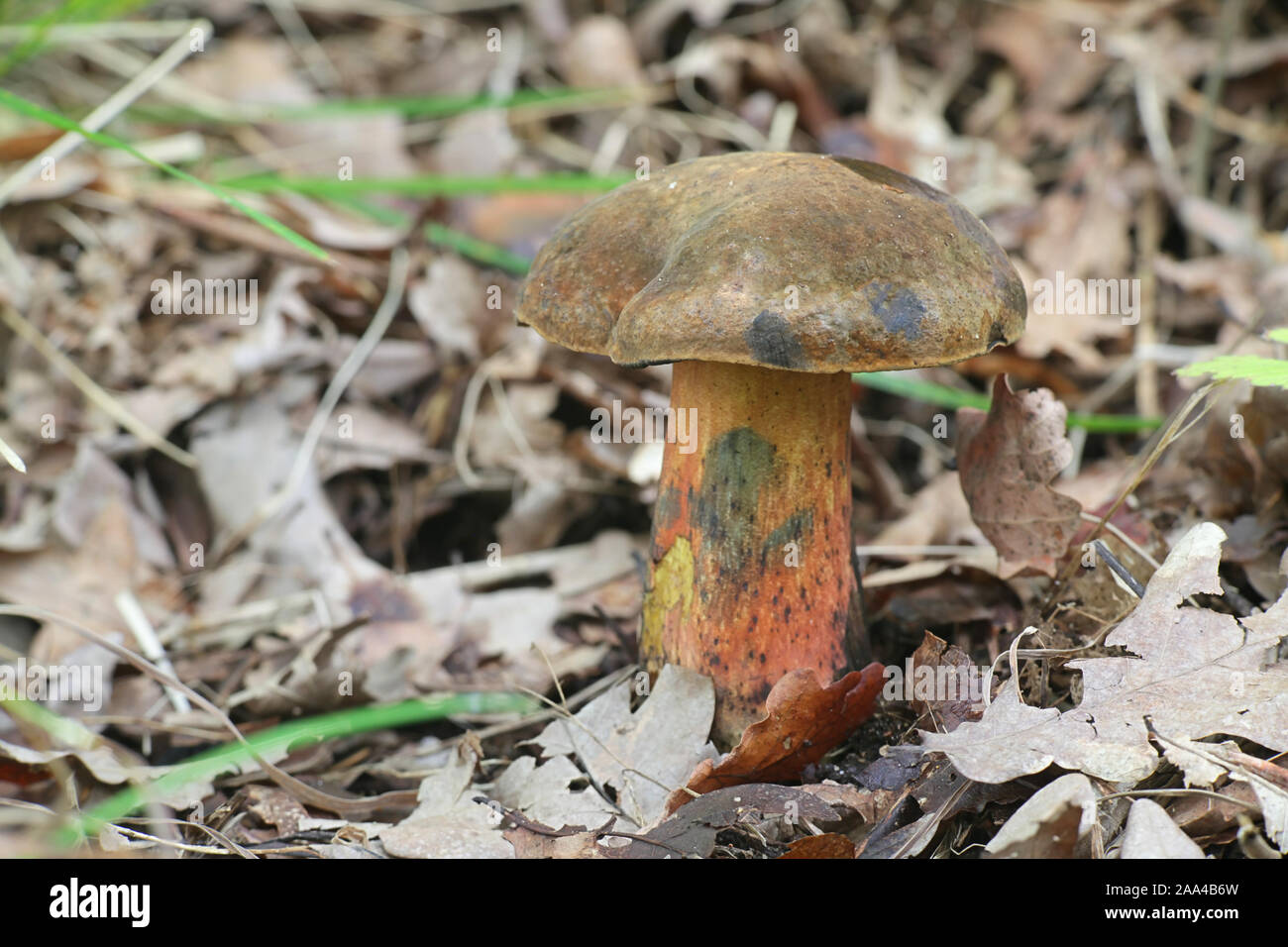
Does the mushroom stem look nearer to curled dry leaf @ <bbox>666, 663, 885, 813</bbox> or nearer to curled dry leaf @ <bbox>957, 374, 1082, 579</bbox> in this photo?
curled dry leaf @ <bbox>666, 663, 885, 813</bbox>

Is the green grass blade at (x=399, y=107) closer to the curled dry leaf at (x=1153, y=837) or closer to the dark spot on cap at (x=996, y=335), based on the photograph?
the dark spot on cap at (x=996, y=335)

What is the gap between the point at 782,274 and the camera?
6.05 ft

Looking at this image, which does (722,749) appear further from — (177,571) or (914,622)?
(177,571)

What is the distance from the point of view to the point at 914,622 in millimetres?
2662

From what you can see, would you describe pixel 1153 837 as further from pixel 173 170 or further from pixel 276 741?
pixel 173 170

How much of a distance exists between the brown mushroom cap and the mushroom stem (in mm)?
318

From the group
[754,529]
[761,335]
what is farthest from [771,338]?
[754,529]

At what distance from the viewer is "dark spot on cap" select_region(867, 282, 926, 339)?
1.84 m

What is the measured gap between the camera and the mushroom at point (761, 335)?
1838mm

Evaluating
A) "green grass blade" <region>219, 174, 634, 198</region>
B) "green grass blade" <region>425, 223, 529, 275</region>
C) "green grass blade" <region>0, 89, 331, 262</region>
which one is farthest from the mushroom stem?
"green grass blade" <region>219, 174, 634, 198</region>

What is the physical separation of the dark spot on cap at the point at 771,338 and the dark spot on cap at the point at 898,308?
0.52 feet

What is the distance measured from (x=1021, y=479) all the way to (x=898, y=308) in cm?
86

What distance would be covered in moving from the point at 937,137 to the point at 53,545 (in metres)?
4.30

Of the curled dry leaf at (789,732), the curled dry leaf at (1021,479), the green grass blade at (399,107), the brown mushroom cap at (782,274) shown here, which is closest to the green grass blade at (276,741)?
the curled dry leaf at (789,732)
